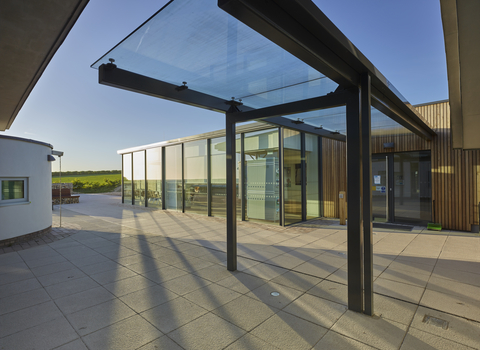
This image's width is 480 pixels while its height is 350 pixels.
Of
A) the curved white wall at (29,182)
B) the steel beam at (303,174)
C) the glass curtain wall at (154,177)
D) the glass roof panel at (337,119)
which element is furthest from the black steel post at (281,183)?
the glass curtain wall at (154,177)

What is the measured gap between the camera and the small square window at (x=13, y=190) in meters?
6.74

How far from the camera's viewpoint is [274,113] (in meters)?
4.14

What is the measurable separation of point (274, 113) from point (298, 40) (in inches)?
75.1

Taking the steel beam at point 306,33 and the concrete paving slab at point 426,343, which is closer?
the steel beam at point 306,33

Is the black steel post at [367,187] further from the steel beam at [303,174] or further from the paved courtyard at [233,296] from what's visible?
the steel beam at [303,174]

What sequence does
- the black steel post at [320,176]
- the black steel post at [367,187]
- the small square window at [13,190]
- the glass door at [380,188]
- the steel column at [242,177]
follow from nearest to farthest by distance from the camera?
the black steel post at [367,187]
the small square window at [13,190]
the glass door at [380,188]
the steel column at [242,177]
the black steel post at [320,176]

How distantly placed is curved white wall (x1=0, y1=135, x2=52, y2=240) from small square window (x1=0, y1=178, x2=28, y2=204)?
13 cm

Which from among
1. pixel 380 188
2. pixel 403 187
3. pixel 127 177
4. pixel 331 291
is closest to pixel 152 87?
pixel 331 291

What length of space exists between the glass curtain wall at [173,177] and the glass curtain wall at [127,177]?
4.16 metres

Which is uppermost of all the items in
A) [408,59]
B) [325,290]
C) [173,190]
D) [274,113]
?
[408,59]

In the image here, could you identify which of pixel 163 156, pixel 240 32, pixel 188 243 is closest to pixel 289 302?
pixel 240 32

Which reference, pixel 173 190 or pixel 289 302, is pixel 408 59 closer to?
pixel 289 302

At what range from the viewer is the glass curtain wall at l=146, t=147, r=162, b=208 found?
14531mm

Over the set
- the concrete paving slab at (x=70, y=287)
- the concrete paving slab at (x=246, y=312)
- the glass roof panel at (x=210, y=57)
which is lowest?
the concrete paving slab at (x=70, y=287)
